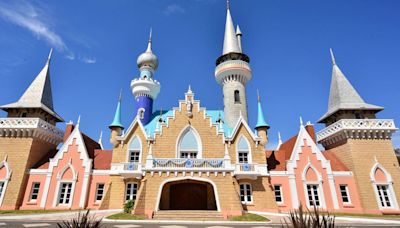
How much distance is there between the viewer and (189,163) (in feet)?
68.2

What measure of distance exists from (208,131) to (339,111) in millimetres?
15987

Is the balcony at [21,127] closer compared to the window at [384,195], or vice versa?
the window at [384,195]

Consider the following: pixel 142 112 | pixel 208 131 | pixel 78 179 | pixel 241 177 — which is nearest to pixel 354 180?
pixel 241 177

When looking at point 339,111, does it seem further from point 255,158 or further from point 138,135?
point 138,135

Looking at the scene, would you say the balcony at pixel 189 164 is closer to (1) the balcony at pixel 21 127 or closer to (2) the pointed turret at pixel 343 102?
(1) the balcony at pixel 21 127

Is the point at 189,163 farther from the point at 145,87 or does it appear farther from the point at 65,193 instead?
the point at 145,87

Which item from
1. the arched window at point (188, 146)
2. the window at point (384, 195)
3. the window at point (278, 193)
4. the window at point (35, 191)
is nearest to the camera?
the window at point (384, 195)

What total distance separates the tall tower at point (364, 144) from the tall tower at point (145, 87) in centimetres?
2257

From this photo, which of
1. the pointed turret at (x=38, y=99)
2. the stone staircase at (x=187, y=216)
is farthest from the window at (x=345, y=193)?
the pointed turret at (x=38, y=99)

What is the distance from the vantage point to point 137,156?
2423 centimetres

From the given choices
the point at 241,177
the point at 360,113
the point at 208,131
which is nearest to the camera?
the point at 241,177

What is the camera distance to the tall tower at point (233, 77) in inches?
1125

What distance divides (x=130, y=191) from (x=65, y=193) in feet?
21.9

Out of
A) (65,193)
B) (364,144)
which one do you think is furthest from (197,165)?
(364,144)
